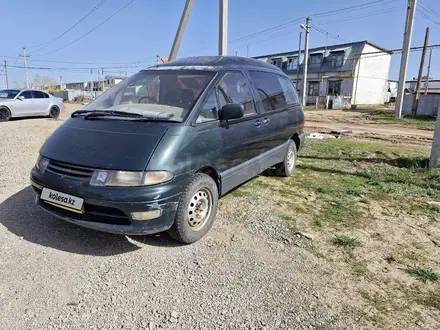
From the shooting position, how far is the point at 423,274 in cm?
281

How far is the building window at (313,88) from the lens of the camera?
38.9m

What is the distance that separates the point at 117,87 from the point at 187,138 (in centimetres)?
167

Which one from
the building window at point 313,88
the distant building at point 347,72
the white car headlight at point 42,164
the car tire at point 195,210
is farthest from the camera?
the building window at point 313,88

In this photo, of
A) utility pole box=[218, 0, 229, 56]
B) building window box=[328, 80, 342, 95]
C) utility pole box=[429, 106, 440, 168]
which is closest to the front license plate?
utility pole box=[429, 106, 440, 168]

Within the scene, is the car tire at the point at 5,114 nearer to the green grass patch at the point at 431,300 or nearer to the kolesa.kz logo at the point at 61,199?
the kolesa.kz logo at the point at 61,199

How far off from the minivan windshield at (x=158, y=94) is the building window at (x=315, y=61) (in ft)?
125

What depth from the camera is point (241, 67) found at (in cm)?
427

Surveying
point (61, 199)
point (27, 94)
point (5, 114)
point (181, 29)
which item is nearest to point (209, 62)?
point (61, 199)

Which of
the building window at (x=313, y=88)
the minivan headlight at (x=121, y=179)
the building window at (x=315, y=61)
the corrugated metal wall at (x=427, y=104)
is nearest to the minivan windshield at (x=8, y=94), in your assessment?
the minivan headlight at (x=121, y=179)

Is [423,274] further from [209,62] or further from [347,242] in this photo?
[209,62]

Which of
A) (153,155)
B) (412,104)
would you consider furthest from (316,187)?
(412,104)

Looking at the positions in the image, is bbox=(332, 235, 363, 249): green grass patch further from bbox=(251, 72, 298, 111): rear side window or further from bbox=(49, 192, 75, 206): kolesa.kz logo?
bbox=(49, 192, 75, 206): kolesa.kz logo

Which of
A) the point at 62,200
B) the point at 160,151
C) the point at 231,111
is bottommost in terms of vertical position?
the point at 62,200

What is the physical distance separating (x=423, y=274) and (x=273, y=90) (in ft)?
10.4
